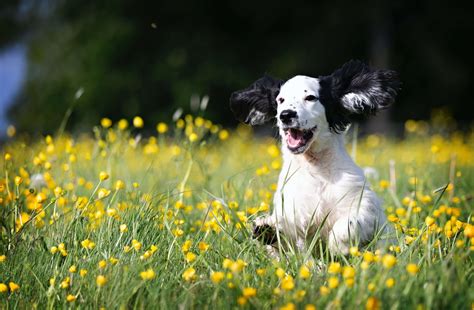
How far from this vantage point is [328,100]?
3748 mm

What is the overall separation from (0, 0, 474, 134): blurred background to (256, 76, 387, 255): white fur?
14026mm

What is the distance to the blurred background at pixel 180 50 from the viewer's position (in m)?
17.9

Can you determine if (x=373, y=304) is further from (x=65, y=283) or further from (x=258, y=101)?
(x=258, y=101)

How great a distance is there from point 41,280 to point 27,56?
16.3 metres

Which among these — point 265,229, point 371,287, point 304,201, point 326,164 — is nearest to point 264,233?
point 265,229

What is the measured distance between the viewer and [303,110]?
3.57 meters

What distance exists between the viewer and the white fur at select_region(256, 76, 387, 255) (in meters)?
3.49

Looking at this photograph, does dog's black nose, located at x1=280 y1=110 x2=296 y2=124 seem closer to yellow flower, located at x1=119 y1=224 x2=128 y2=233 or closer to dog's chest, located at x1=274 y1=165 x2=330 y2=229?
dog's chest, located at x1=274 y1=165 x2=330 y2=229

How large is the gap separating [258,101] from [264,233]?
39.6 inches

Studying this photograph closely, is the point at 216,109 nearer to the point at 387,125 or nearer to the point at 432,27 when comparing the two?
the point at 387,125

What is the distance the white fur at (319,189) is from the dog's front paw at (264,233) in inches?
1.0

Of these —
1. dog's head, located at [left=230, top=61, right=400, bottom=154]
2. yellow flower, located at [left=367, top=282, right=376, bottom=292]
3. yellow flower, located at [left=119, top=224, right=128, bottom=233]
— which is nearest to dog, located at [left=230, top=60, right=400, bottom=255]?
dog's head, located at [left=230, top=61, right=400, bottom=154]

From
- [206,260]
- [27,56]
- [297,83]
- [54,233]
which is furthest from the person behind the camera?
[27,56]

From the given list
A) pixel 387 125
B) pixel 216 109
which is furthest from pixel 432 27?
pixel 216 109
